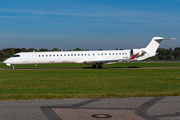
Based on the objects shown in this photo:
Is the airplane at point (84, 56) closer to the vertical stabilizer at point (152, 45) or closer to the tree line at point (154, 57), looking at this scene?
the vertical stabilizer at point (152, 45)

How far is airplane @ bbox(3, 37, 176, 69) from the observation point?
3491 cm

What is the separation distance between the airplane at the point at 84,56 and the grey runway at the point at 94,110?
2678 centimetres

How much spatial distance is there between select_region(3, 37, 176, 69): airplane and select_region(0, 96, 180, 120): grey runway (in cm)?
2678

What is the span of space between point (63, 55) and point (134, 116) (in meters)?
29.2

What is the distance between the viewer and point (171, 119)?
6.46m

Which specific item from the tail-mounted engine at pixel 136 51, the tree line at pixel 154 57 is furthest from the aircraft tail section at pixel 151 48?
the tree line at pixel 154 57

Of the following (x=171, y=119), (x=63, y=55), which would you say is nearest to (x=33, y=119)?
(x=171, y=119)

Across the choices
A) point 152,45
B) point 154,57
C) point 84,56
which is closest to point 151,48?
point 152,45

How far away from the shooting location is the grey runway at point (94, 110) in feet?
21.9

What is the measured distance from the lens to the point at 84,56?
36.1 meters

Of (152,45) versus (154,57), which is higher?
(152,45)

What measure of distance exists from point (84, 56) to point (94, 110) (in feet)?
94.0

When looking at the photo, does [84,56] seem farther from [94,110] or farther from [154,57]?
[154,57]

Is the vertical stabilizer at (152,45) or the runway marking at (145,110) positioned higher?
the vertical stabilizer at (152,45)
